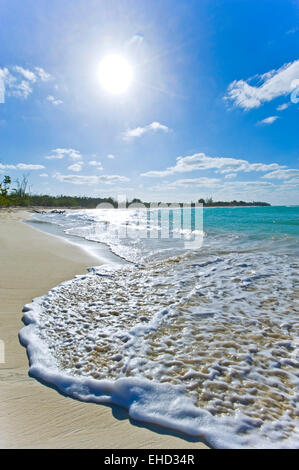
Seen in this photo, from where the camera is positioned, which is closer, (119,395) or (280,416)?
(280,416)

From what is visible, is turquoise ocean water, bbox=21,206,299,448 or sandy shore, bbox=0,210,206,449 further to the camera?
turquoise ocean water, bbox=21,206,299,448

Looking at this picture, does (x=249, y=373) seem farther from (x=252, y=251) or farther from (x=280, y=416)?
(x=252, y=251)

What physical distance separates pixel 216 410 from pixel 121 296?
2.77 metres

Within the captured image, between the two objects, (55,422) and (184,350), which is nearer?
(55,422)

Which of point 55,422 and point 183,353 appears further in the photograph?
point 183,353

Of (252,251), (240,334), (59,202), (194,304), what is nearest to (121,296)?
(194,304)

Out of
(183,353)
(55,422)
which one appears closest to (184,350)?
Result: (183,353)

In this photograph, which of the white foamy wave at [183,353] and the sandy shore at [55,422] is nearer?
the sandy shore at [55,422]

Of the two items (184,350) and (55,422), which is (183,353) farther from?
(55,422)

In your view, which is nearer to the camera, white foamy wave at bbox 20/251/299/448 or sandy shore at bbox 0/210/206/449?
sandy shore at bbox 0/210/206/449

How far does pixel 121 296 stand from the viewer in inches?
171

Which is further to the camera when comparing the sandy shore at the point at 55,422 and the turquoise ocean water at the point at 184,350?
the turquoise ocean water at the point at 184,350
